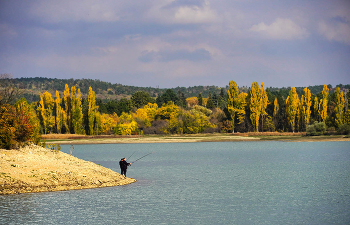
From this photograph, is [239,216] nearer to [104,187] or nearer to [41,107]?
[104,187]

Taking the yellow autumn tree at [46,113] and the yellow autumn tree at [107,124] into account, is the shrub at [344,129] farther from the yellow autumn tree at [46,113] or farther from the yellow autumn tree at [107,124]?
the yellow autumn tree at [46,113]

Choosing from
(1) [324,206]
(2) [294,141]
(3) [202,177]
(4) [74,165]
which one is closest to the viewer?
(1) [324,206]

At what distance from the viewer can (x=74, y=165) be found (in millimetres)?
25656

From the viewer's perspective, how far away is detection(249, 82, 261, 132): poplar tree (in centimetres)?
8731

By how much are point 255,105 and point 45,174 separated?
2756 inches

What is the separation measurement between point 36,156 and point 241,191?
13.7m

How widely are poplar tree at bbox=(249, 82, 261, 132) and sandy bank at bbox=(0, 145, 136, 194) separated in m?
64.7

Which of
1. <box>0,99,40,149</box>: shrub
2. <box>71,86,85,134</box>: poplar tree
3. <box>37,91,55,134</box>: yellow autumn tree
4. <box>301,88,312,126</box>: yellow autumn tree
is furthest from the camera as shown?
<box>301,88,312,126</box>: yellow autumn tree

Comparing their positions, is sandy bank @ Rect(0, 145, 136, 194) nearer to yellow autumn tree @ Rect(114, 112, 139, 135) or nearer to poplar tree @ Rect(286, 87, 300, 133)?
yellow autumn tree @ Rect(114, 112, 139, 135)

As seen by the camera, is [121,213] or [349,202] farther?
[349,202]

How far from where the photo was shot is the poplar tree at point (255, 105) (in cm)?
8731

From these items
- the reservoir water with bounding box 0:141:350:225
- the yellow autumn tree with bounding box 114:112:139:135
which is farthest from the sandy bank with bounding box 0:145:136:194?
the yellow autumn tree with bounding box 114:112:139:135

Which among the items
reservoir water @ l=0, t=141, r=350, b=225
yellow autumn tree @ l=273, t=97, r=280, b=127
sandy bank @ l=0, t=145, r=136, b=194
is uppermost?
yellow autumn tree @ l=273, t=97, r=280, b=127

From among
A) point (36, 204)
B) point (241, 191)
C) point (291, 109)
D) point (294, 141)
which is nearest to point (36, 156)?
point (36, 204)
